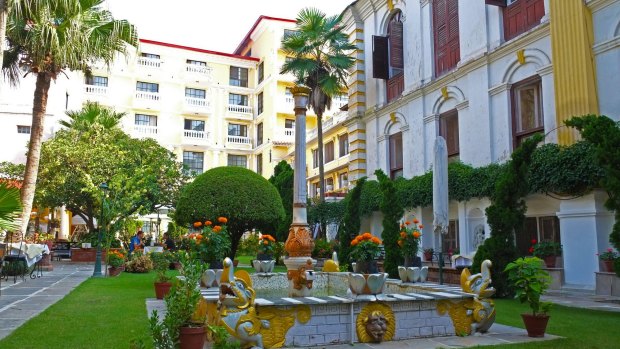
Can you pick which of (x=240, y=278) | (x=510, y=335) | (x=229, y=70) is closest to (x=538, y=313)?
(x=510, y=335)

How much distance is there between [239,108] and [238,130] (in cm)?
202

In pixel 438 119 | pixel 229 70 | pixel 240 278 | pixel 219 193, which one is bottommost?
pixel 240 278

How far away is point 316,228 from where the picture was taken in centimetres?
2811

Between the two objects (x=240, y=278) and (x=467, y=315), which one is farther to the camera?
(x=467, y=315)

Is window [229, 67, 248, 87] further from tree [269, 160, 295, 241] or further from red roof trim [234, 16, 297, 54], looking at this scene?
tree [269, 160, 295, 241]

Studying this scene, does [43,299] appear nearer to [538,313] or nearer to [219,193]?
[219,193]

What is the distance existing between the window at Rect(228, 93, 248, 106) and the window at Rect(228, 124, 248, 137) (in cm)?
204

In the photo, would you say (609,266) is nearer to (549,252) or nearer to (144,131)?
(549,252)

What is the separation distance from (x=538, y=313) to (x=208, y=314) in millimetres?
4527

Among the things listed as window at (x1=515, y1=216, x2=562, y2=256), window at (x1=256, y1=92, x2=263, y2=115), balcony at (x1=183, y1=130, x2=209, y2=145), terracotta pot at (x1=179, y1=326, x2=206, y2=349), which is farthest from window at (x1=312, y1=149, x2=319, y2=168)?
terracotta pot at (x1=179, y1=326, x2=206, y2=349)

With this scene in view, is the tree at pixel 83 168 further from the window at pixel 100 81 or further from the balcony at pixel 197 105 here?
the balcony at pixel 197 105

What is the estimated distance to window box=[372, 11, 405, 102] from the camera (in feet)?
77.5

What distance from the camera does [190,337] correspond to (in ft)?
18.7

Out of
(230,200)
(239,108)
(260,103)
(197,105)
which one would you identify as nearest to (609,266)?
(230,200)
